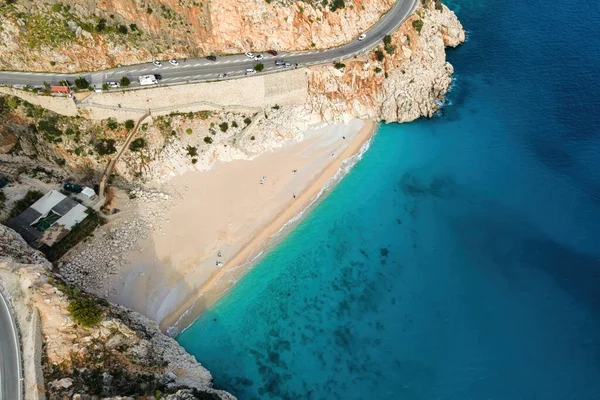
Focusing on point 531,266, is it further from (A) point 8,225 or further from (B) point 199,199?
(A) point 8,225

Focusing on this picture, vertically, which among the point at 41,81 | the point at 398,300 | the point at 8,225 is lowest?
the point at 398,300

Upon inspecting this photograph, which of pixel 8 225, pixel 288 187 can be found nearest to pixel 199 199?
pixel 288 187

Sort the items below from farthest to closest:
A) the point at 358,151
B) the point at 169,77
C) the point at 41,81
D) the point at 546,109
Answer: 1. the point at 546,109
2. the point at 358,151
3. the point at 169,77
4. the point at 41,81

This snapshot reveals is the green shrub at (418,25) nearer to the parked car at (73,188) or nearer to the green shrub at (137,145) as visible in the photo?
the green shrub at (137,145)

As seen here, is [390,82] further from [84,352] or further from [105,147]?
[84,352]

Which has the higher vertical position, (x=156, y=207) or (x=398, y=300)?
(x=156, y=207)

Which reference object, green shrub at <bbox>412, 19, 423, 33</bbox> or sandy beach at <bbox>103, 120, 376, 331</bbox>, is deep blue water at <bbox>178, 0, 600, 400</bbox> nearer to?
sandy beach at <bbox>103, 120, 376, 331</bbox>
